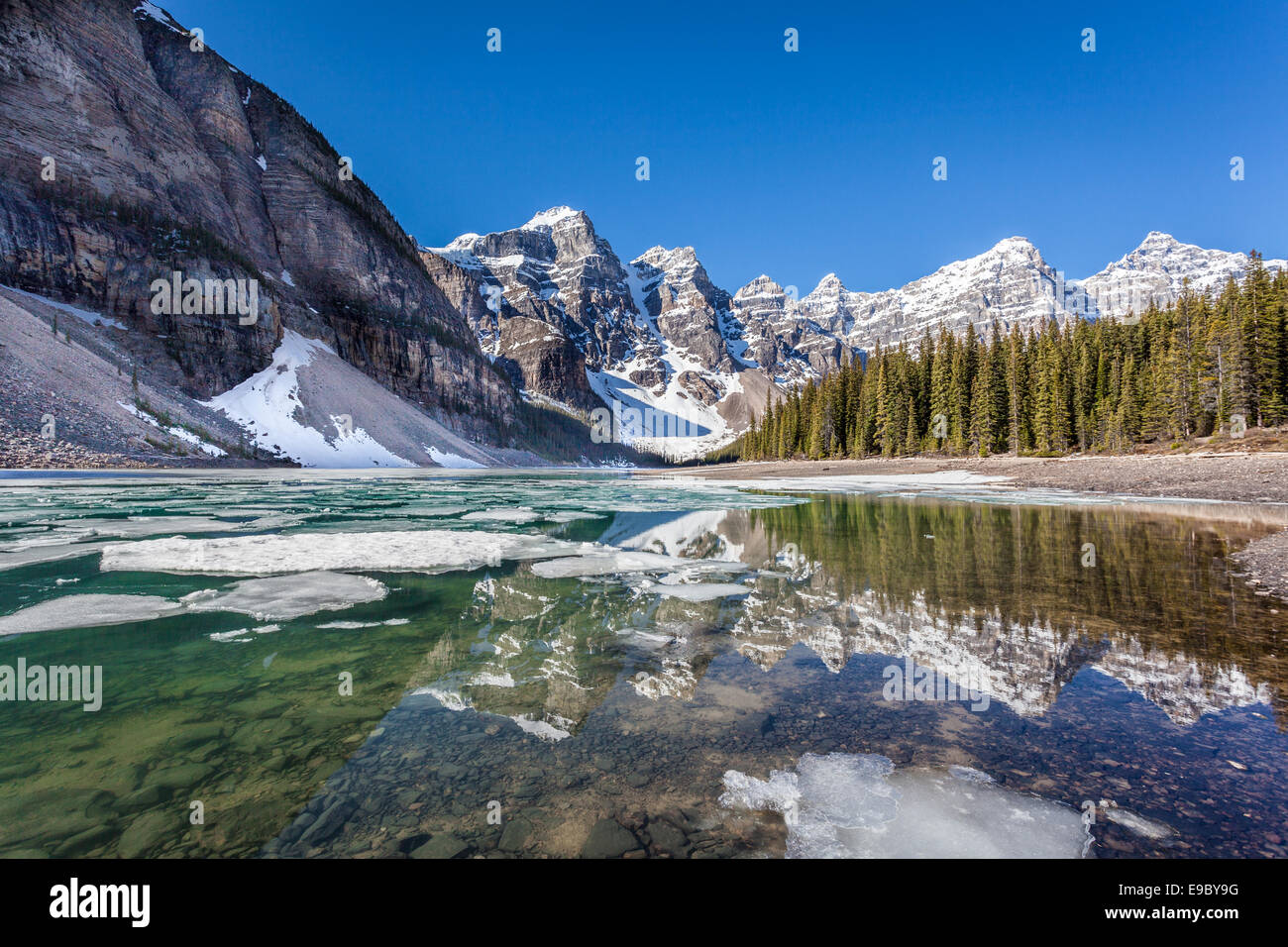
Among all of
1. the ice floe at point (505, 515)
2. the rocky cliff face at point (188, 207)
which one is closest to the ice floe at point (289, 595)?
the ice floe at point (505, 515)

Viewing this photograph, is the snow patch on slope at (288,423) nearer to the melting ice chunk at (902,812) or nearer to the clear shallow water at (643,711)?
the clear shallow water at (643,711)

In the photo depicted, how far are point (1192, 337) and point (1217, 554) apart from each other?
180ft

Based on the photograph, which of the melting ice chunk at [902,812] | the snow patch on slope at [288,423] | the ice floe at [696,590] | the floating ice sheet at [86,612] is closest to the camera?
the melting ice chunk at [902,812]

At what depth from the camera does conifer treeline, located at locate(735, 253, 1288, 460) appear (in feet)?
130

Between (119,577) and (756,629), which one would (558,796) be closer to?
(756,629)

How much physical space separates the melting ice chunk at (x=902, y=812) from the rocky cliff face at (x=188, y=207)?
267 feet

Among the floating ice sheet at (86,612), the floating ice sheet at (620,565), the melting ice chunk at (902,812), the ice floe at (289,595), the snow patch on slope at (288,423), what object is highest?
the snow patch on slope at (288,423)

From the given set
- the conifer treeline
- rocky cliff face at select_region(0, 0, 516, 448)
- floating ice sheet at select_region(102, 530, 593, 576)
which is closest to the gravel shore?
floating ice sheet at select_region(102, 530, 593, 576)

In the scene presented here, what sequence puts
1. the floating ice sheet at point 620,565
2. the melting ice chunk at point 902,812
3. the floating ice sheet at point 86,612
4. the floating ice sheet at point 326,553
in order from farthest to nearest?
1. the floating ice sheet at point 620,565
2. the floating ice sheet at point 326,553
3. the floating ice sheet at point 86,612
4. the melting ice chunk at point 902,812

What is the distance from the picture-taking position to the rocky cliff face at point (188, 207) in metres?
54.8

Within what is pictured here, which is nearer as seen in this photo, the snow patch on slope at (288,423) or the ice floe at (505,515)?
the ice floe at (505,515)

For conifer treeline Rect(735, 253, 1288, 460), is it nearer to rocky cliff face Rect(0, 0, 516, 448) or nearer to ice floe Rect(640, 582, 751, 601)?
ice floe Rect(640, 582, 751, 601)

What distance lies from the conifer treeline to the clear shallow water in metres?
49.5
